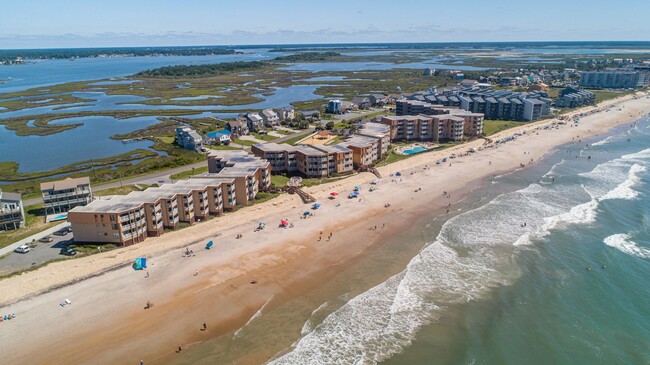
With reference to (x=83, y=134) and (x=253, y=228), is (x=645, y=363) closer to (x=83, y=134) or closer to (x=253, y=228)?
(x=253, y=228)

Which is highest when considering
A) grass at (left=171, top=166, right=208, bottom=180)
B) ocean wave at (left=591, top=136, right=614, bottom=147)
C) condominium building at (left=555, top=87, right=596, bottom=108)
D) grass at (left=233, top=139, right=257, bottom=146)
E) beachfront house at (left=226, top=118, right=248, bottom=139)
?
condominium building at (left=555, top=87, right=596, bottom=108)

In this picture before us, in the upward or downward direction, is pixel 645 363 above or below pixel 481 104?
below

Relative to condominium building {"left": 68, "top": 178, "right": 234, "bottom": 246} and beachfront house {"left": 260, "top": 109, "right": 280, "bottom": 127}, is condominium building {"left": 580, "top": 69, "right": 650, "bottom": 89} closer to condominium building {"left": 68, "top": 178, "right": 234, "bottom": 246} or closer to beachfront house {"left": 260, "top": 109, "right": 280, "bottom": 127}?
beachfront house {"left": 260, "top": 109, "right": 280, "bottom": 127}

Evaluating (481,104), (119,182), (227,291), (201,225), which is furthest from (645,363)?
(481,104)

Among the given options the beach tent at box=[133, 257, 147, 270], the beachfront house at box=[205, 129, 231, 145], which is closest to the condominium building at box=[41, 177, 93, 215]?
the beach tent at box=[133, 257, 147, 270]

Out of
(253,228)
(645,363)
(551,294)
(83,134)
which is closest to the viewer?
(645,363)

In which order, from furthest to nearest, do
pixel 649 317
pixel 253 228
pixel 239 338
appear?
1. pixel 253 228
2. pixel 649 317
3. pixel 239 338
